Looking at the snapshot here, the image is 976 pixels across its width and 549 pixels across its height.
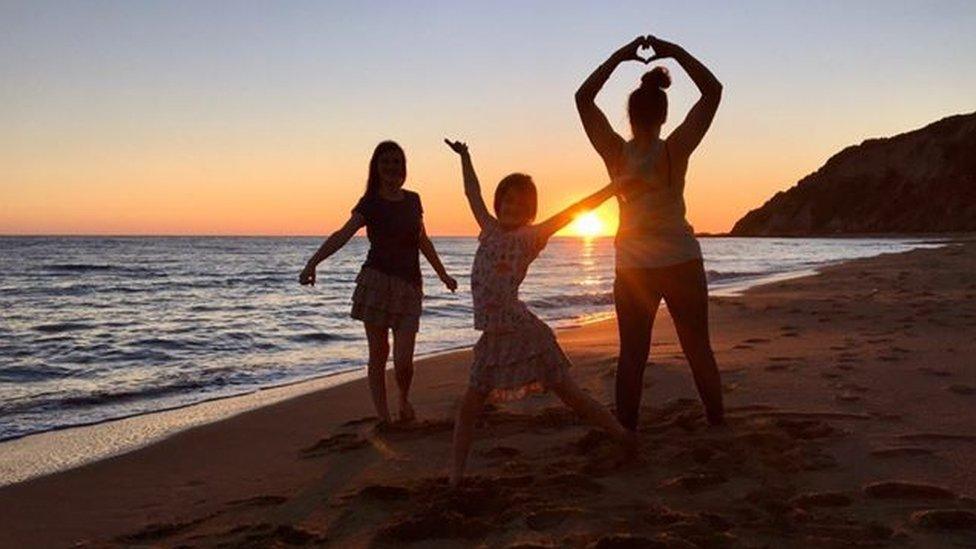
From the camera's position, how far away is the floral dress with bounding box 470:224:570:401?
3750mm

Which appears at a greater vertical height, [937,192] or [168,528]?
[937,192]

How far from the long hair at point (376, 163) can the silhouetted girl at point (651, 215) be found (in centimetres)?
131

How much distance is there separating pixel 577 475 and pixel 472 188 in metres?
1.42

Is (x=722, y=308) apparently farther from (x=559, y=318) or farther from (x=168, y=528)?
(x=168, y=528)

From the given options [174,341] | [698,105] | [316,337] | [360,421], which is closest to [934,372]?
[698,105]

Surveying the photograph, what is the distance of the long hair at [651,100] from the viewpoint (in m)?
4.20

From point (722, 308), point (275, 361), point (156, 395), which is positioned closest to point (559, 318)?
point (722, 308)

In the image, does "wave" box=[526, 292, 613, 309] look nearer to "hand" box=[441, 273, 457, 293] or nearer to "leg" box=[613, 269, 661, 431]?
"hand" box=[441, 273, 457, 293]

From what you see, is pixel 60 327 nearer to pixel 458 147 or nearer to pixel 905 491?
pixel 458 147

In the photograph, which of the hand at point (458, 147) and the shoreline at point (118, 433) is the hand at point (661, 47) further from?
the shoreline at point (118, 433)

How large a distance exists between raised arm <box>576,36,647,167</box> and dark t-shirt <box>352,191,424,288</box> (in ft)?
4.54

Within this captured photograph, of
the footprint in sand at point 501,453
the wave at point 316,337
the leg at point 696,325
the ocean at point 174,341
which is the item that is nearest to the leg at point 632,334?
the leg at point 696,325

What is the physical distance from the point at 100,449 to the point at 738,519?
4.02 m

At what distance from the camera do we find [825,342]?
26.1ft
